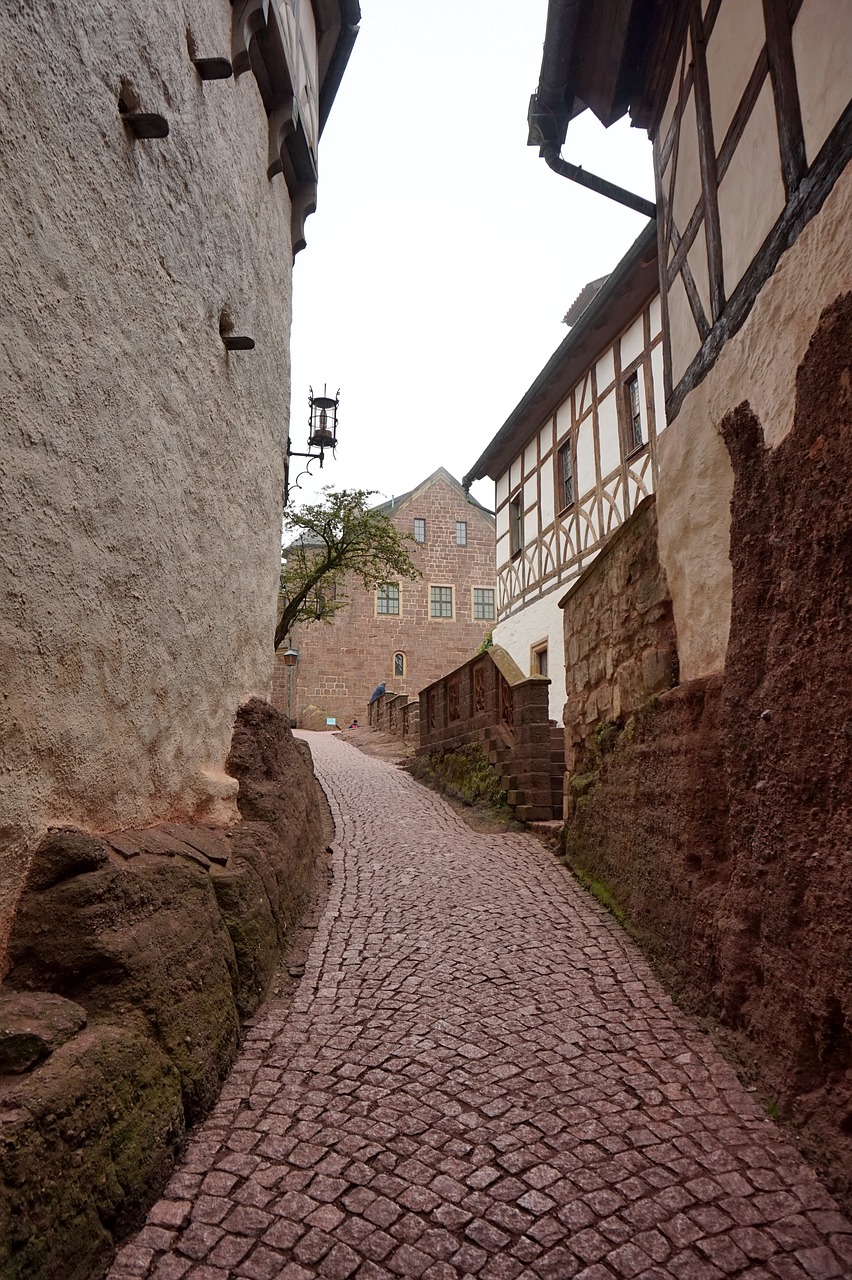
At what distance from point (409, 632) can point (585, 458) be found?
18.5 m

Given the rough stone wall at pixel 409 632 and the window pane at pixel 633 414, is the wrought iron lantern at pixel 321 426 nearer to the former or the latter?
the window pane at pixel 633 414

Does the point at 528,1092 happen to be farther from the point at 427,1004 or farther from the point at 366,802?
the point at 366,802

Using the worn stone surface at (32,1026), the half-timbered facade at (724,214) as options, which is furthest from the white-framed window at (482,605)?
the worn stone surface at (32,1026)

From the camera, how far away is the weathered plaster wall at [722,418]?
9.27ft

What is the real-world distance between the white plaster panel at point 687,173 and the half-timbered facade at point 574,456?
4.04m

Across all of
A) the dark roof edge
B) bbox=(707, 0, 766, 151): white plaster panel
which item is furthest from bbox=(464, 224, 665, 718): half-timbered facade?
bbox=(707, 0, 766, 151): white plaster panel

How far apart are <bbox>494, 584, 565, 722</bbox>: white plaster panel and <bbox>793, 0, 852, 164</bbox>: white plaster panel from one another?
8447mm

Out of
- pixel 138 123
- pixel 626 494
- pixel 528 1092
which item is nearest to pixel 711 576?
pixel 528 1092

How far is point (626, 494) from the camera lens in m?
10.6

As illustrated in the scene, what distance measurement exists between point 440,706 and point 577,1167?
29.3 ft

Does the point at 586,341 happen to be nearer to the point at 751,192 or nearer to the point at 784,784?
the point at 751,192

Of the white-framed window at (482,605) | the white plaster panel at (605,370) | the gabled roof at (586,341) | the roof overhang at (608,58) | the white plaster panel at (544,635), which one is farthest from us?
the white-framed window at (482,605)

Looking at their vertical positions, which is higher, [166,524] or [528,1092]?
[166,524]

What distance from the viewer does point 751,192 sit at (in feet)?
12.2
